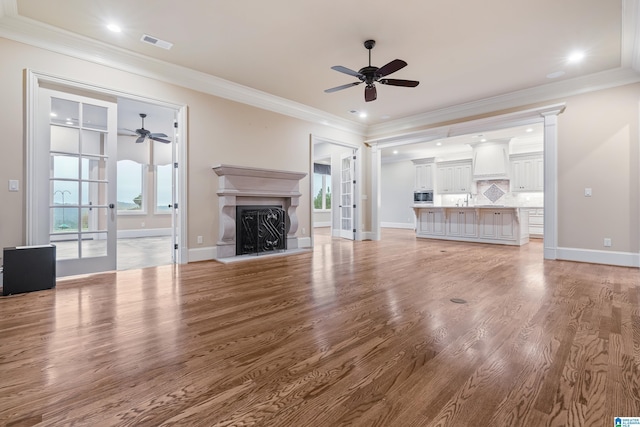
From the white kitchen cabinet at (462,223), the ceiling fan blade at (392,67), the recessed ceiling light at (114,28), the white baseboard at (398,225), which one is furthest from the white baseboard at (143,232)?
the white kitchen cabinet at (462,223)

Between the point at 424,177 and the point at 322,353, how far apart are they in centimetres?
1048

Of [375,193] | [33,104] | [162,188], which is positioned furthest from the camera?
[162,188]

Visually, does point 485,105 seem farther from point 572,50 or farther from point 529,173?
point 529,173

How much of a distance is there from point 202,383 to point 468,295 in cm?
266

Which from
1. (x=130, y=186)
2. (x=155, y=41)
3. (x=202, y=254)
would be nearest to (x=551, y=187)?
(x=202, y=254)

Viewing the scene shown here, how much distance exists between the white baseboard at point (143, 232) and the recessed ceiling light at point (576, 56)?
33.4 ft

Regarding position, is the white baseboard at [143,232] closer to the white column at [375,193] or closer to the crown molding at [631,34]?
the white column at [375,193]

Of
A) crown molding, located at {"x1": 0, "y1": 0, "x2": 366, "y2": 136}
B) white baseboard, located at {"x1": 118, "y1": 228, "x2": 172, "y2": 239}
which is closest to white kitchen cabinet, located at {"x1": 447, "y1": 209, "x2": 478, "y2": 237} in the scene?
crown molding, located at {"x1": 0, "y1": 0, "x2": 366, "y2": 136}

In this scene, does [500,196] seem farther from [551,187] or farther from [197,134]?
[197,134]

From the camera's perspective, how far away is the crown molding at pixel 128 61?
3.53 metres

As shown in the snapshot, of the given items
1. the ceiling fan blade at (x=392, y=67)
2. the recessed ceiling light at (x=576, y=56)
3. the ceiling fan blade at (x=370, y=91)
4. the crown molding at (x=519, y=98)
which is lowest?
the ceiling fan blade at (x=370, y=91)

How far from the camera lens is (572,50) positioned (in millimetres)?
4176

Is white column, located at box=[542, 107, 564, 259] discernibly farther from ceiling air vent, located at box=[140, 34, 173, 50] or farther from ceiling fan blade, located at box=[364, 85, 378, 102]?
ceiling air vent, located at box=[140, 34, 173, 50]

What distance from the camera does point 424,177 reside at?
11.4 m
